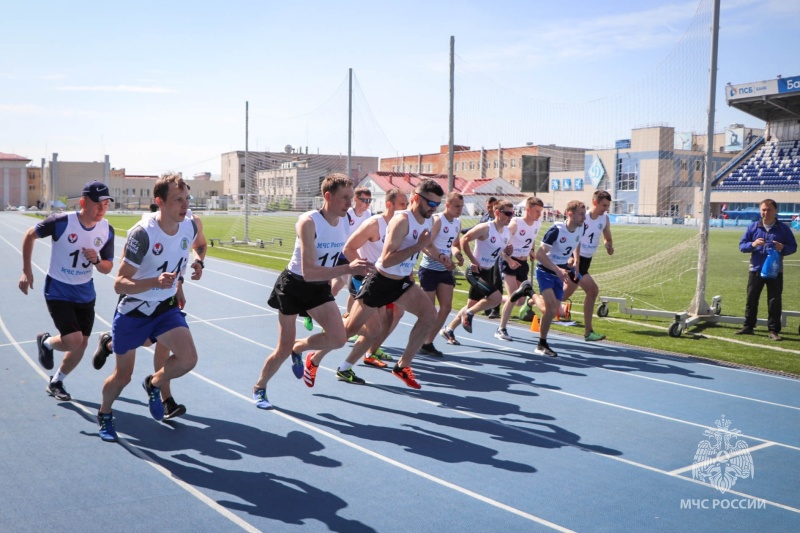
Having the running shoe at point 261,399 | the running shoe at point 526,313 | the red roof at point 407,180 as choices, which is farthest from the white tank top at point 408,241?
the red roof at point 407,180

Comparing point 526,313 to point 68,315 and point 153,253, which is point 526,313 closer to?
point 68,315

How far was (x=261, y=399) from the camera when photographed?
6496mm

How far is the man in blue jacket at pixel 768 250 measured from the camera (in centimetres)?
1062

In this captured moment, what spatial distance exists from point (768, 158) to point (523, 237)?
44.6 metres

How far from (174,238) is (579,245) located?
6.94 metres

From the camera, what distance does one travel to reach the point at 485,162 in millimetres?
20125

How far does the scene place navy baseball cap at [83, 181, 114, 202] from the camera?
6.22 metres

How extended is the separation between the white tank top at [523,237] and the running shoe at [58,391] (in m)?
6.49

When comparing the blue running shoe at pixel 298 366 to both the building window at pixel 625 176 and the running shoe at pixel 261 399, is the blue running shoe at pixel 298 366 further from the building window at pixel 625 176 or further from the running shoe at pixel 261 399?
the building window at pixel 625 176

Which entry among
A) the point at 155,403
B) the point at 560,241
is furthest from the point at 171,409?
the point at 560,241

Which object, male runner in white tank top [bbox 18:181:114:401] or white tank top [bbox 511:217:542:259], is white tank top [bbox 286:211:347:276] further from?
white tank top [bbox 511:217:542:259]

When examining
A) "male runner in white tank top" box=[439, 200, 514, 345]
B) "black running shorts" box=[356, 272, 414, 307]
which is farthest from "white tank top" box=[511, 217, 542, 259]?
"black running shorts" box=[356, 272, 414, 307]

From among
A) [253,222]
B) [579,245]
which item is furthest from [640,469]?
[253,222]

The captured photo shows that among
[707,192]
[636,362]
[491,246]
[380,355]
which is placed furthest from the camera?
[707,192]
